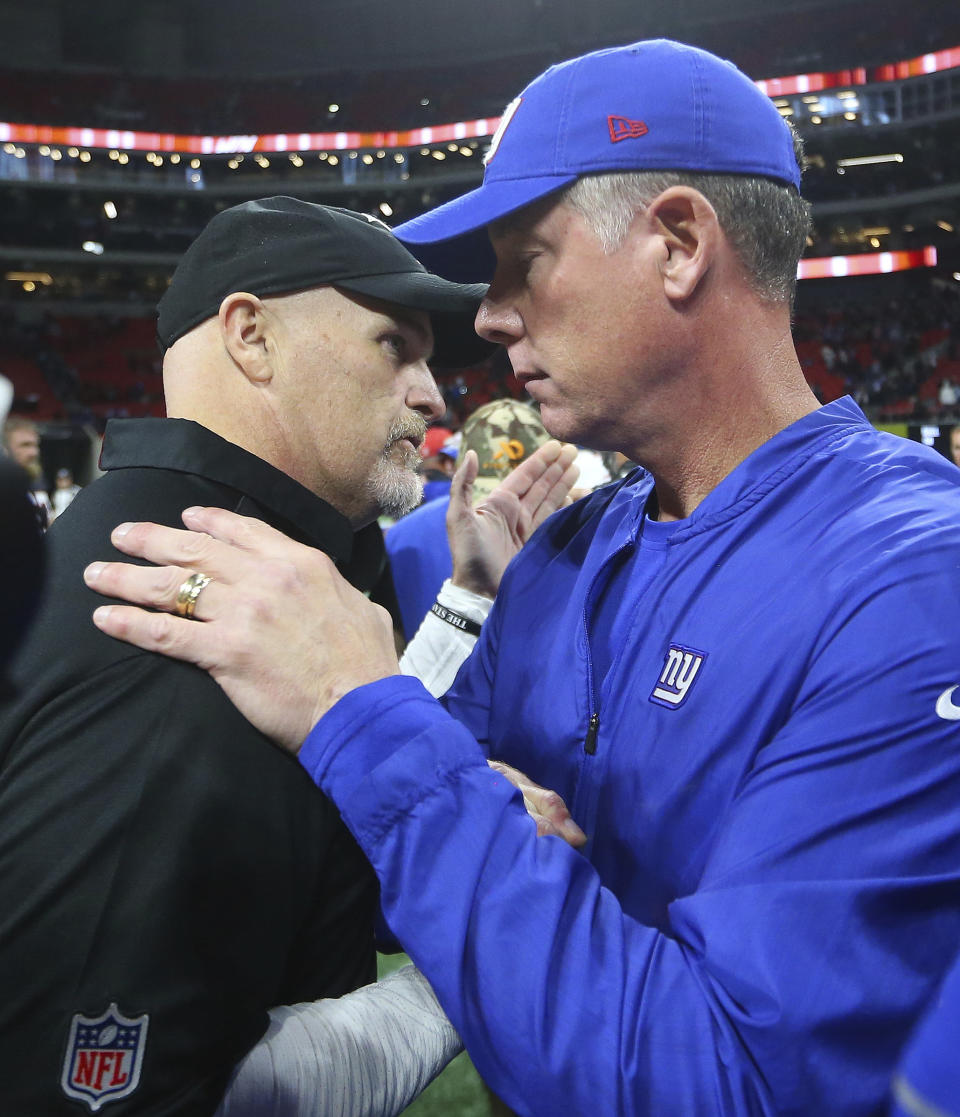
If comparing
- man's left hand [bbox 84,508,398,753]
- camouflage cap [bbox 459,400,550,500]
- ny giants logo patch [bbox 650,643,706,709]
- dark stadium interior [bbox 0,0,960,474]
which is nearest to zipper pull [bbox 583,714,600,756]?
ny giants logo patch [bbox 650,643,706,709]

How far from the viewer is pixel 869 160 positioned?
2567 centimetres

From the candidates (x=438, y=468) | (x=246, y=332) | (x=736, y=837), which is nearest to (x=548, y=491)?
(x=246, y=332)

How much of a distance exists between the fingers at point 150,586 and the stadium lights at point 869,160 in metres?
28.1

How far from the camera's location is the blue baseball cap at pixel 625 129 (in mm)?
1399

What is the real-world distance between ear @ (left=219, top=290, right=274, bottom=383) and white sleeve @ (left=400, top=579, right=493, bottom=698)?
112cm

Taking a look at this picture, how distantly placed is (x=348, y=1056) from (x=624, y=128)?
129 centimetres

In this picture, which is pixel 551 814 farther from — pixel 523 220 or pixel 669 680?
pixel 523 220

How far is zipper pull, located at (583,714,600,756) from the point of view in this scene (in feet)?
4.63

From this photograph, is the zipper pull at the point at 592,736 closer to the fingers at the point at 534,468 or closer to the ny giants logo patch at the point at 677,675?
the ny giants logo patch at the point at 677,675

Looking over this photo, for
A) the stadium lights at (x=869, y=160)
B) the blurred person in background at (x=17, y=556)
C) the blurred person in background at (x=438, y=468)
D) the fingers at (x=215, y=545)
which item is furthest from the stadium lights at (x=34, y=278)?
the blurred person in background at (x=17, y=556)

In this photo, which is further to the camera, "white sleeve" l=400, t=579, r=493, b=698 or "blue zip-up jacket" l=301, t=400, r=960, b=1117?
"white sleeve" l=400, t=579, r=493, b=698

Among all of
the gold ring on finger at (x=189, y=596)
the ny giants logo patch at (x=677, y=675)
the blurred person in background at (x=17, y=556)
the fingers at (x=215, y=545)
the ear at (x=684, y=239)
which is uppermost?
the ear at (x=684, y=239)

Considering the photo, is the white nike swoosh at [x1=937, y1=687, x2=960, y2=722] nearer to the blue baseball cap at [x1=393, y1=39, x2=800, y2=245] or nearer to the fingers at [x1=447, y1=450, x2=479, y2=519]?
the blue baseball cap at [x1=393, y1=39, x2=800, y2=245]

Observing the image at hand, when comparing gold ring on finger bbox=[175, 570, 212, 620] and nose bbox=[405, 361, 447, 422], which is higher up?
nose bbox=[405, 361, 447, 422]
